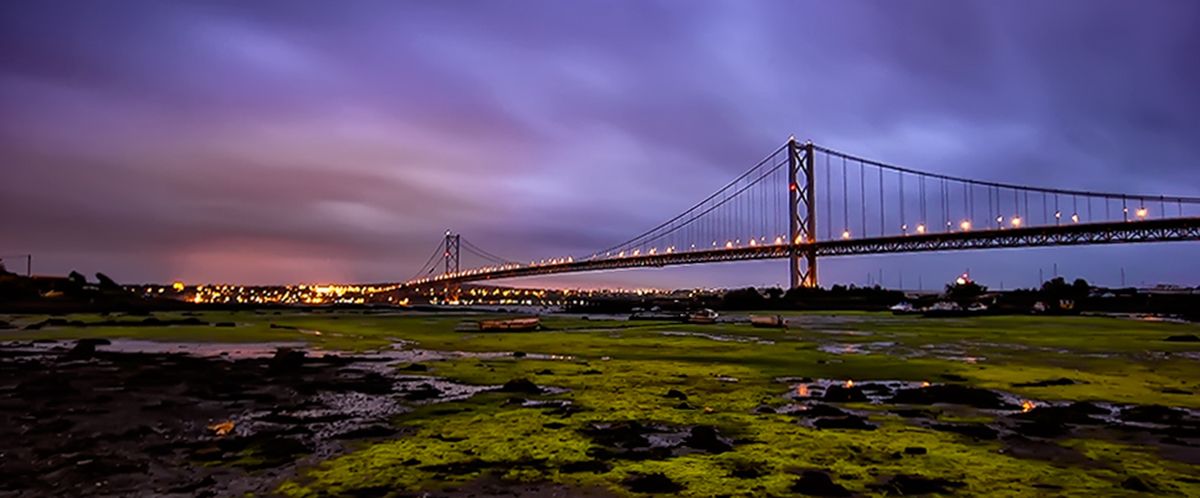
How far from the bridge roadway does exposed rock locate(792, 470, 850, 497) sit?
8349cm

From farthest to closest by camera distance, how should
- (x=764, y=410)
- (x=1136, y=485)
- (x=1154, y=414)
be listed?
(x=764, y=410)
(x=1154, y=414)
(x=1136, y=485)

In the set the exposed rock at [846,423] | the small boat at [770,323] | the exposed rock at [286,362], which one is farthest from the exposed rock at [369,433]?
the small boat at [770,323]

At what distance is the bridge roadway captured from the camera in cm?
7469

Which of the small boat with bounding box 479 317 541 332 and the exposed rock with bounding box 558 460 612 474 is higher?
the small boat with bounding box 479 317 541 332

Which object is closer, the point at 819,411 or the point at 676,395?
the point at 819,411

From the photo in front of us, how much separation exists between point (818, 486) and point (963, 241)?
3424 inches

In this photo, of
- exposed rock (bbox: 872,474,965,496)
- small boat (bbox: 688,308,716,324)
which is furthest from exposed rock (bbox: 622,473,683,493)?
small boat (bbox: 688,308,716,324)

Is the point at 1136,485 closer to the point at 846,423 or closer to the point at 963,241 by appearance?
the point at 846,423

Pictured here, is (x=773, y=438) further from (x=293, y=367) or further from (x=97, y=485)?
(x=293, y=367)

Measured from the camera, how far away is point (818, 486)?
7445 mm

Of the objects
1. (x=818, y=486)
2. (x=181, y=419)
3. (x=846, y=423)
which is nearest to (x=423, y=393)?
(x=181, y=419)

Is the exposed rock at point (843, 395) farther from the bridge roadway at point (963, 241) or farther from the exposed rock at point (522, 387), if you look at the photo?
the bridge roadway at point (963, 241)

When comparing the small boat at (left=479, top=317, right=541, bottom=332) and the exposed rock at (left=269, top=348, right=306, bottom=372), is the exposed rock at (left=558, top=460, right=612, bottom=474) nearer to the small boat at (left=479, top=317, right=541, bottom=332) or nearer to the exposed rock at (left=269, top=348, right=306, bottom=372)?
the exposed rock at (left=269, top=348, right=306, bottom=372)

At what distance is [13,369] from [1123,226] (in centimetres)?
9374
